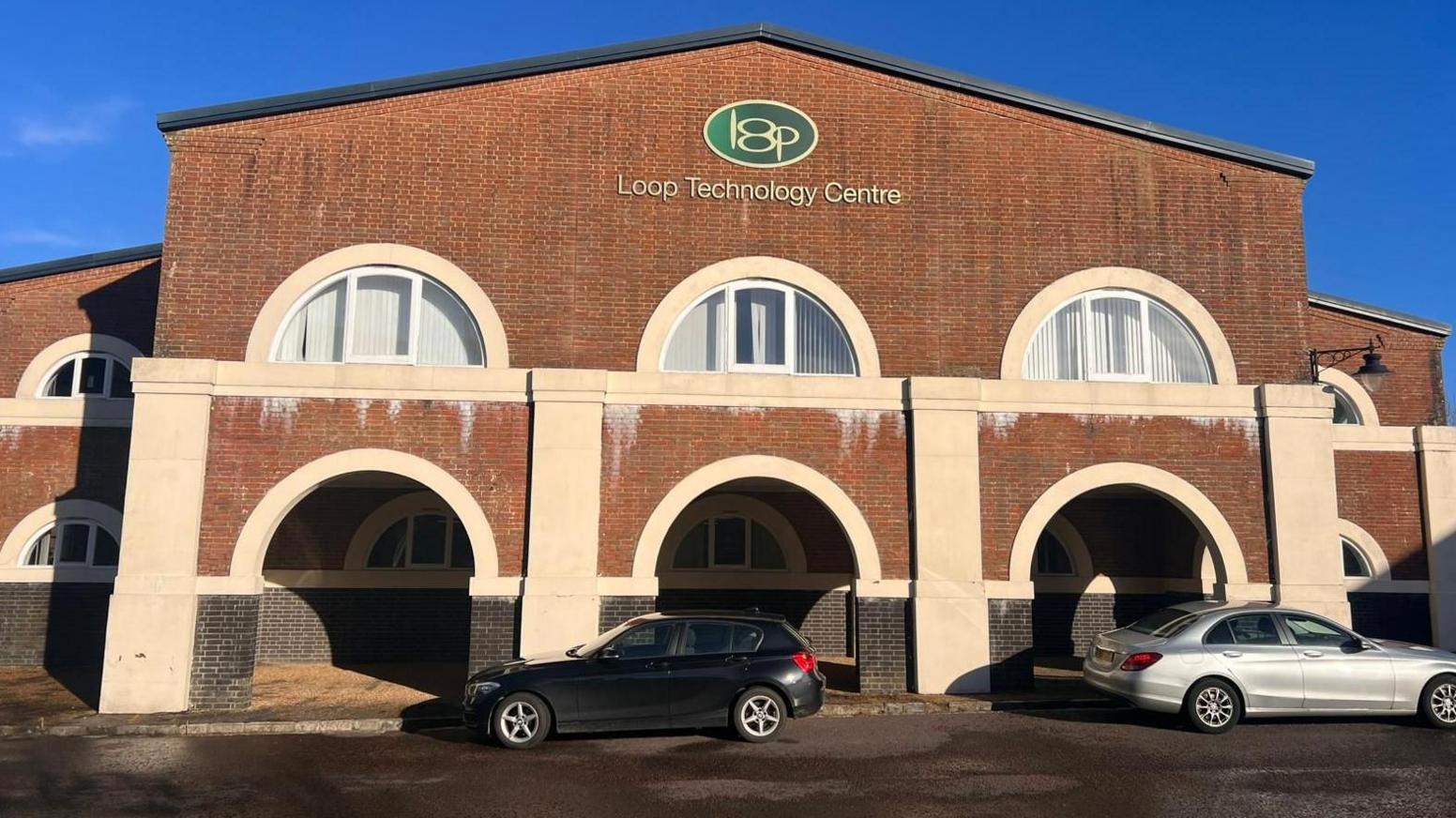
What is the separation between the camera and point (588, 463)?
41.9ft

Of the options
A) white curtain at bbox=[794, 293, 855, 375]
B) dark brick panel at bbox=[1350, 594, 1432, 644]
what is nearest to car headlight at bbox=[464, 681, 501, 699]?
white curtain at bbox=[794, 293, 855, 375]

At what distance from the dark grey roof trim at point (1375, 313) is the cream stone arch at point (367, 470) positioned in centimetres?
1528

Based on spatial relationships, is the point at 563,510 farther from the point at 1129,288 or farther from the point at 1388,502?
the point at 1388,502

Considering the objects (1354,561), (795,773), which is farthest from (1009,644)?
(1354,561)

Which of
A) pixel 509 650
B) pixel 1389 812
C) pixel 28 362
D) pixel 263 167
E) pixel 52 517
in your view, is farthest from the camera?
pixel 28 362

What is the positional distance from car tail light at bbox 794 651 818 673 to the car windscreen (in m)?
3.88

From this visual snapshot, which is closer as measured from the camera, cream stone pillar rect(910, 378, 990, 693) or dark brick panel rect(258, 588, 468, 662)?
cream stone pillar rect(910, 378, 990, 693)

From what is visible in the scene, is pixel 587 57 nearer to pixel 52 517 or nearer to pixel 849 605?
pixel 849 605

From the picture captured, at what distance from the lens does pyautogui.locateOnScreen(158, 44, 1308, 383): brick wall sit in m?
13.2

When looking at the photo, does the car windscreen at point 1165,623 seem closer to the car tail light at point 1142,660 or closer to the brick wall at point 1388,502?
the car tail light at point 1142,660

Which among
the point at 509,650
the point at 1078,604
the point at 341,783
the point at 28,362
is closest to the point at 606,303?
the point at 509,650

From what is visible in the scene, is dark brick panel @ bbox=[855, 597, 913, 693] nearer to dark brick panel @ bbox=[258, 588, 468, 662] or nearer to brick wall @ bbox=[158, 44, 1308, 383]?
brick wall @ bbox=[158, 44, 1308, 383]

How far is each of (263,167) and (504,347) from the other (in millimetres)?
3984

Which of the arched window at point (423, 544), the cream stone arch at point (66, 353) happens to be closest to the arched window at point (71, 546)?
the cream stone arch at point (66, 353)
